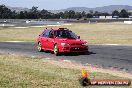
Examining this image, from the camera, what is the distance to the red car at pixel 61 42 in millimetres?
22047

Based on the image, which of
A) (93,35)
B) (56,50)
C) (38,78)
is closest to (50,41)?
(56,50)

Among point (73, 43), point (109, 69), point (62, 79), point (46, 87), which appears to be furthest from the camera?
point (73, 43)

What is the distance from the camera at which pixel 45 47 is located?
23938 mm

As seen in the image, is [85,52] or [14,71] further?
[85,52]

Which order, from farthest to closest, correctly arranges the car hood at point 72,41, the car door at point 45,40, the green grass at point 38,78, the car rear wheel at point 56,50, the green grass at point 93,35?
the green grass at point 93,35, the car door at point 45,40, the car rear wheel at point 56,50, the car hood at point 72,41, the green grass at point 38,78

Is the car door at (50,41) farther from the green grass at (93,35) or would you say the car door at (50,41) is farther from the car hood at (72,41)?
the green grass at (93,35)

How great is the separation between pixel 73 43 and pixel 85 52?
3.17 ft

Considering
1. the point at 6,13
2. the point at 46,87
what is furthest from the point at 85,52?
the point at 6,13

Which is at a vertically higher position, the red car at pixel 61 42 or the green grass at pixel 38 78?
the green grass at pixel 38 78

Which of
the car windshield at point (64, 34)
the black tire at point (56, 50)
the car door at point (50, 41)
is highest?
the car windshield at point (64, 34)

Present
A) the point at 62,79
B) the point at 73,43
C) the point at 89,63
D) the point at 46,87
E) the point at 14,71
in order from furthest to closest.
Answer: the point at 73,43
the point at 89,63
the point at 14,71
the point at 62,79
the point at 46,87

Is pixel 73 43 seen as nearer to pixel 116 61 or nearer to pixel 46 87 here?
pixel 116 61

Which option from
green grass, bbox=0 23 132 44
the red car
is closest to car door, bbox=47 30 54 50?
the red car

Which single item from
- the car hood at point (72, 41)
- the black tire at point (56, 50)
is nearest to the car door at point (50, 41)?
the black tire at point (56, 50)
